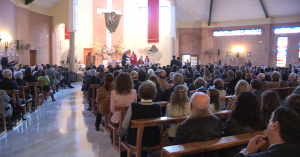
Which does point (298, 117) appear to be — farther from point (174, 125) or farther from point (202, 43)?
point (202, 43)

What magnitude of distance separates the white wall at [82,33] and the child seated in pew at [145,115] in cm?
Result: 1633

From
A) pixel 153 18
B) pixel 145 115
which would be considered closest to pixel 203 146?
pixel 145 115

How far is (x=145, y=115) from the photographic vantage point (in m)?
3.17

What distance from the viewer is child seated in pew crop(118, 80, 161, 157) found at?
10.4ft

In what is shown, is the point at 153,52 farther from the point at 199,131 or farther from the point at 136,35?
the point at 199,131

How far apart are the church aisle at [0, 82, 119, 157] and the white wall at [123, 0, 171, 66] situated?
14.3 m

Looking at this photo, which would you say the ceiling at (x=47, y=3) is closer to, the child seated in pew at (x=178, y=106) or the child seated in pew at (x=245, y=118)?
the child seated in pew at (x=178, y=106)

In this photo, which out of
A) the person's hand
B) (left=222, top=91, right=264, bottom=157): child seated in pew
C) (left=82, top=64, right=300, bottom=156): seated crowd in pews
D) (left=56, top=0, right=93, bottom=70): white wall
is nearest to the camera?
(left=82, top=64, right=300, bottom=156): seated crowd in pews

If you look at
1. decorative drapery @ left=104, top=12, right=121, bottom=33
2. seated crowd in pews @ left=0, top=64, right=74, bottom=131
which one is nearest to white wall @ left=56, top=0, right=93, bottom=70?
decorative drapery @ left=104, top=12, right=121, bottom=33

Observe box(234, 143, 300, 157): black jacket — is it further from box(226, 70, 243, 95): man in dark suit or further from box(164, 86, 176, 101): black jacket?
box(226, 70, 243, 95): man in dark suit

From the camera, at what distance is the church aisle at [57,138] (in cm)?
405

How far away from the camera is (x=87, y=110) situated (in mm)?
7191

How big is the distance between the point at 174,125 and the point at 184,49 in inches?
728

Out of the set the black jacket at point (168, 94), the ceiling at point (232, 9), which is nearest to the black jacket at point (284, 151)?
the black jacket at point (168, 94)
